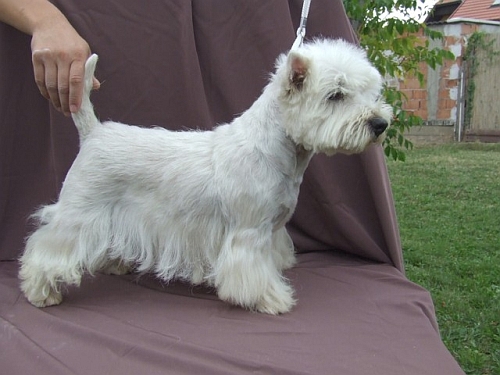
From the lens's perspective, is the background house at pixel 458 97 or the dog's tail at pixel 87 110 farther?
the background house at pixel 458 97

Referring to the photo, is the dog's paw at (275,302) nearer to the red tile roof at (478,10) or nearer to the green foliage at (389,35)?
the green foliage at (389,35)

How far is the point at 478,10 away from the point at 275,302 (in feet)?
39.0

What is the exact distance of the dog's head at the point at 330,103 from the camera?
52.6 inches

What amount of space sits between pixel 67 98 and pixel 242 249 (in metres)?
0.56

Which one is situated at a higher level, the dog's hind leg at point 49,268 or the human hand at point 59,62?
the human hand at point 59,62

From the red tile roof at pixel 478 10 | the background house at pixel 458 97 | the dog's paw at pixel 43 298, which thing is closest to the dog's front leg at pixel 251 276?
the dog's paw at pixel 43 298

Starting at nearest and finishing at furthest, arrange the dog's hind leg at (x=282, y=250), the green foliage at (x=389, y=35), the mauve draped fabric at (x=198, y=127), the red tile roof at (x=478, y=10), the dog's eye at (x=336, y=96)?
the mauve draped fabric at (x=198, y=127)
the dog's eye at (x=336, y=96)
the dog's hind leg at (x=282, y=250)
the green foliage at (x=389, y=35)
the red tile roof at (x=478, y=10)

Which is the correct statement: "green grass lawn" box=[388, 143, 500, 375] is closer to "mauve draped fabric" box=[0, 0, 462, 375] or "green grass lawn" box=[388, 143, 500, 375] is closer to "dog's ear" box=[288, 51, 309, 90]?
"mauve draped fabric" box=[0, 0, 462, 375]

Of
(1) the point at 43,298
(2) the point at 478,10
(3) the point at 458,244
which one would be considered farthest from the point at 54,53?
(2) the point at 478,10

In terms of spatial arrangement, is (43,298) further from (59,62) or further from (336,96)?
(336,96)

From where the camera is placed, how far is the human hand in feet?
4.26

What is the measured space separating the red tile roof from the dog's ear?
11.0 m

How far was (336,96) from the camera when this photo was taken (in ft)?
4.51

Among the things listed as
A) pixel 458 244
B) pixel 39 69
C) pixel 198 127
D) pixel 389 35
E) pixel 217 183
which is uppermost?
pixel 389 35
